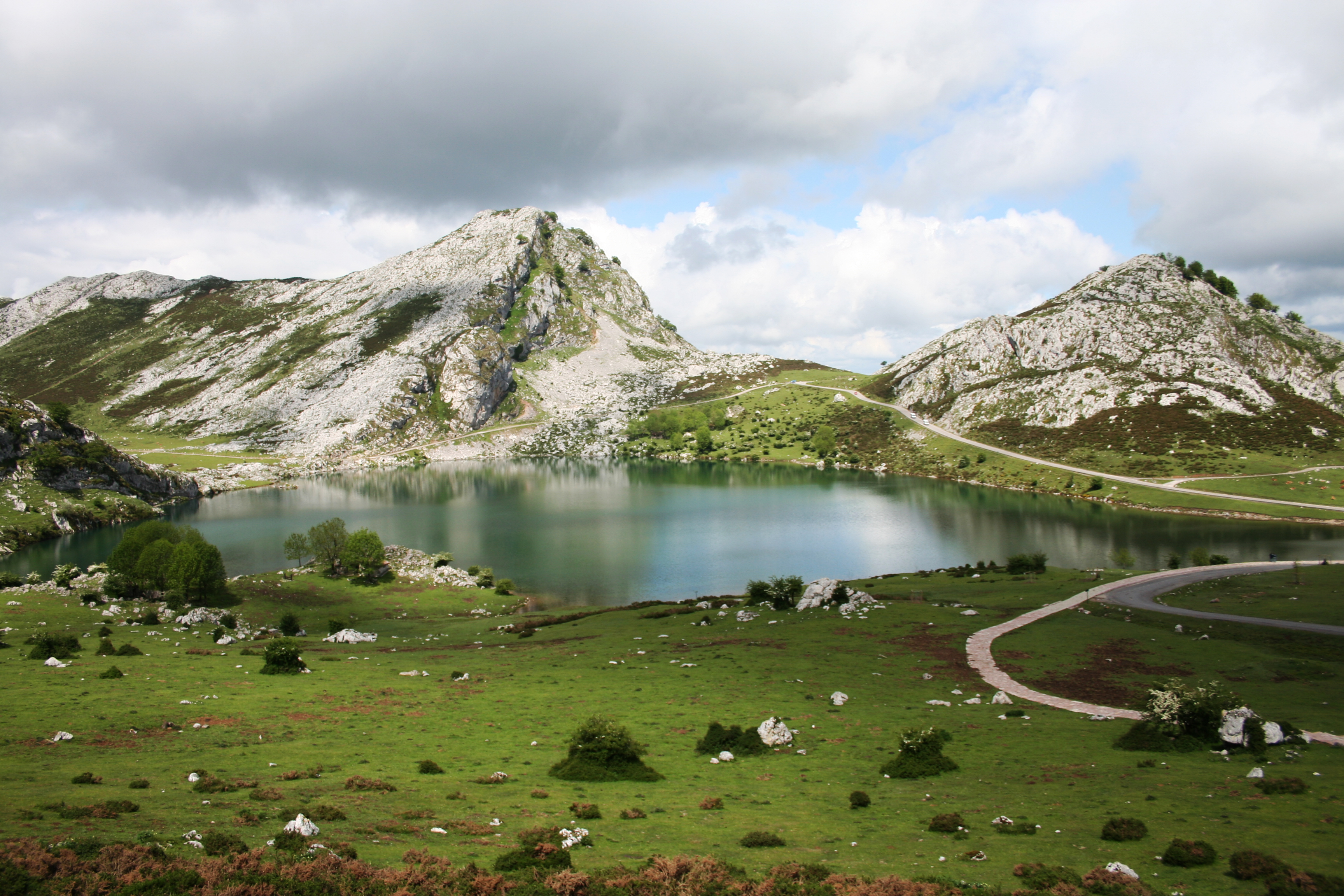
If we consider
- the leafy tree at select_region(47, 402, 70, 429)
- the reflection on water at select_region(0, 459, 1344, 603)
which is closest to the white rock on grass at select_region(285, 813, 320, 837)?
the reflection on water at select_region(0, 459, 1344, 603)

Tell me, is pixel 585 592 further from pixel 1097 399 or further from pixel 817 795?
pixel 1097 399

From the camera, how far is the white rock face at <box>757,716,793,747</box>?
1062 inches

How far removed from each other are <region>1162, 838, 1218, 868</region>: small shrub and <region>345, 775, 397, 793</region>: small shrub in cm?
2161

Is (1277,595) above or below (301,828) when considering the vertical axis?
below

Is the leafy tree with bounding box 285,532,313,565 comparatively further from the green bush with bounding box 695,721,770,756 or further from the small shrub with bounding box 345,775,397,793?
the green bush with bounding box 695,721,770,756

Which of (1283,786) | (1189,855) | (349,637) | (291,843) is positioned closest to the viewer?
(291,843)

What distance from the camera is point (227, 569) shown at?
272ft

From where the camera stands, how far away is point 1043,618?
157 ft

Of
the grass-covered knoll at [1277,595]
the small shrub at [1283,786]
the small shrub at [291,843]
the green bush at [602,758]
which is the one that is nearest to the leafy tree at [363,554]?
the green bush at [602,758]

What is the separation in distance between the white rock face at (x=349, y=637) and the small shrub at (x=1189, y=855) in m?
51.7

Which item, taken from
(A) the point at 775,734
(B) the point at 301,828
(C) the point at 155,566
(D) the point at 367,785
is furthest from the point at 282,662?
(C) the point at 155,566

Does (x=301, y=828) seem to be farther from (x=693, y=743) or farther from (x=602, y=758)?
(x=693, y=743)

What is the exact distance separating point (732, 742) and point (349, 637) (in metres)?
37.8

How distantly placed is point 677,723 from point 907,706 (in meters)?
11.2
